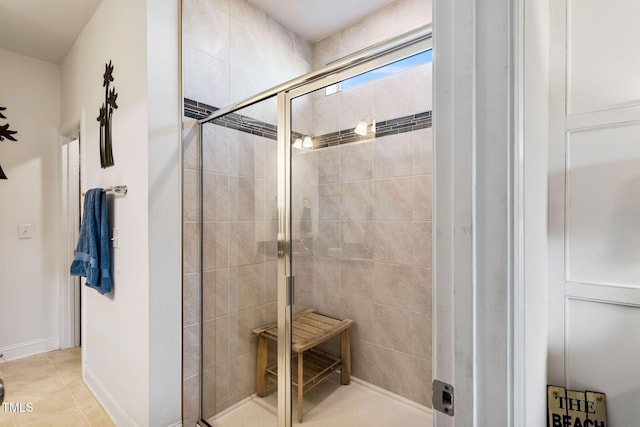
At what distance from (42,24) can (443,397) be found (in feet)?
10.3

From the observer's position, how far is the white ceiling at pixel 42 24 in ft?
6.28

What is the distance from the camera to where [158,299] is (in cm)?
152

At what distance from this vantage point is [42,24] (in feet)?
6.89

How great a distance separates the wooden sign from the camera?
3.07ft

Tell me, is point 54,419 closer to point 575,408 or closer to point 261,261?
point 261,261

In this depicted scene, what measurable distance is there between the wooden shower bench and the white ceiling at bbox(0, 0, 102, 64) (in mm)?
2336

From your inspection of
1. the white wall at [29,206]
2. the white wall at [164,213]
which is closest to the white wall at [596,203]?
the white wall at [164,213]

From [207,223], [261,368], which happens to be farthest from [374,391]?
[207,223]

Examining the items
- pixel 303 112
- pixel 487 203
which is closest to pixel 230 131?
pixel 303 112

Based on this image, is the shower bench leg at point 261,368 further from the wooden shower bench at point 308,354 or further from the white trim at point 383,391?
the white trim at point 383,391

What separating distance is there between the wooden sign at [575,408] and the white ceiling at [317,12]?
2.35m

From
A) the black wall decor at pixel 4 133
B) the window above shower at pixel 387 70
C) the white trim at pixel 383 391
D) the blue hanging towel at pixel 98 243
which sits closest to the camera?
the window above shower at pixel 387 70

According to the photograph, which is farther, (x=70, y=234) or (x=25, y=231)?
(x=70, y=234)

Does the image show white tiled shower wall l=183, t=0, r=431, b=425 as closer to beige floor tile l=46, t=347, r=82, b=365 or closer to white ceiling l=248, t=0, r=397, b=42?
white ceiling l=248, t=0, r=397, b=42
